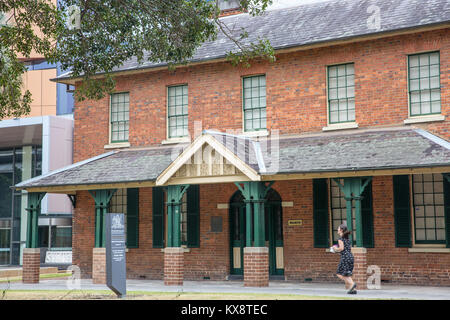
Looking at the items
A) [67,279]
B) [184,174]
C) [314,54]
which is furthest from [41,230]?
[314,54]

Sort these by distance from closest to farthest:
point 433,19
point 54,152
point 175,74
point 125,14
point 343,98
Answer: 1. point 125,14
2. point 433,19
3. point 343,98
4. point 175,74
5. point 54,152

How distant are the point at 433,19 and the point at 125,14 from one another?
845 centimetres

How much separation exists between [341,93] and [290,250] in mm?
4977

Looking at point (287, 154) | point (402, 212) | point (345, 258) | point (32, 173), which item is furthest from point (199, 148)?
point (32, 173)

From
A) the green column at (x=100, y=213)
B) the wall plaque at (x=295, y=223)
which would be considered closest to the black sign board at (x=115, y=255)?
the green column at (x=100, y=213)

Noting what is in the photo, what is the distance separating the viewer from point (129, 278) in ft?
76.3

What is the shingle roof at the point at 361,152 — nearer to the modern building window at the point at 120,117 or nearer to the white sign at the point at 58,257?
the modern building window at the point at 120,117

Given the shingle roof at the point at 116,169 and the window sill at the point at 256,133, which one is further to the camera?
the window sill at the point at 256,133

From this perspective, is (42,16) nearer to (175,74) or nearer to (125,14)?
(125,14)

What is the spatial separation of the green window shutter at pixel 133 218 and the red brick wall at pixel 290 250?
A: 15cm

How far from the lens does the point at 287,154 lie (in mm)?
19609

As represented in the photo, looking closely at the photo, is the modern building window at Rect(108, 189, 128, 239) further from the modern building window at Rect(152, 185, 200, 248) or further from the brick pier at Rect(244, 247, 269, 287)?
the brick pier at Rect(244, 247, 269, 287)

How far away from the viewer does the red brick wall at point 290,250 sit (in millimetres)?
18969

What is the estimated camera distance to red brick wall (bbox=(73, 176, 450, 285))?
19.0 m
